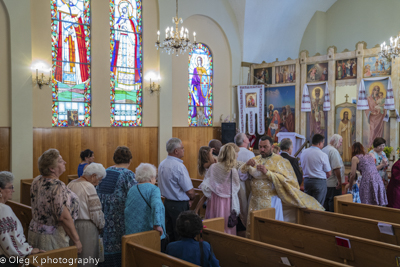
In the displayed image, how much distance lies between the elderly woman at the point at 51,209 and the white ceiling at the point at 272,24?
1012 centimetres

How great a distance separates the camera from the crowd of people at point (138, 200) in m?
3.25

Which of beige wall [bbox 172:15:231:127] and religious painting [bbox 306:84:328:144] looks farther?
beige wall [bbox 172:15:231:127]

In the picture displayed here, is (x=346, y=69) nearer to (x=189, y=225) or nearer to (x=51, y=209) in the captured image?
(x=189, y=225)

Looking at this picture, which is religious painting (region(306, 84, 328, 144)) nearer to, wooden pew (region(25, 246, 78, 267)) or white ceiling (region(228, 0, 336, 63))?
white ceiling (region(228, 0, 336, 63))

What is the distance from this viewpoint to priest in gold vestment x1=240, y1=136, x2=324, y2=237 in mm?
5035

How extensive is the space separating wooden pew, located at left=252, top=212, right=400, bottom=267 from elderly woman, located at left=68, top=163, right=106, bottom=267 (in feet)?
5.99

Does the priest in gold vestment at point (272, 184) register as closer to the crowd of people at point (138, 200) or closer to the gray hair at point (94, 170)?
the crowd of people at point (138, 200)

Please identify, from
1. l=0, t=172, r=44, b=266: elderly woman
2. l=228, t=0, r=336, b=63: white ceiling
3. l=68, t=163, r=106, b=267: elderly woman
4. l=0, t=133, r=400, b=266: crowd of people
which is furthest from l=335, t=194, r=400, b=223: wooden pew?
l=228, t=0, r=336, b=63: white ceiling

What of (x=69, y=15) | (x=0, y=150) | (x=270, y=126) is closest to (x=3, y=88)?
(x=0, y=150)

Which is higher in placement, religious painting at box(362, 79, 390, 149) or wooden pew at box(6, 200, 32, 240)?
religious painting at box(362, 79, 390, 149)

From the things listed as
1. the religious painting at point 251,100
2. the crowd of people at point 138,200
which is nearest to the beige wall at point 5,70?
the crowd of people at point 138,200

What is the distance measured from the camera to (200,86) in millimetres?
12656

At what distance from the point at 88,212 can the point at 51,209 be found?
1.58 feet

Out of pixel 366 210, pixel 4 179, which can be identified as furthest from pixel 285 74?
pixel 4 179
